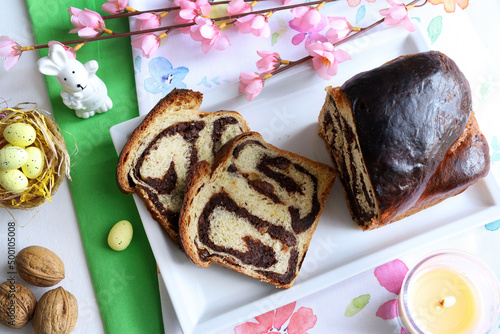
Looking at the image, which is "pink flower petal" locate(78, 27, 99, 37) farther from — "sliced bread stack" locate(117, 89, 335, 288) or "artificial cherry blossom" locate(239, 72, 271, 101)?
"artificial cherry blossom" locate(239, 72, 271, 101)

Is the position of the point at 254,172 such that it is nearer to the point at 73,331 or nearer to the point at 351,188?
the point at 351,188

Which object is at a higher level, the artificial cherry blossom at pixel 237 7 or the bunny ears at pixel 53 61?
the artificial cherry blossom at pixel 237 7

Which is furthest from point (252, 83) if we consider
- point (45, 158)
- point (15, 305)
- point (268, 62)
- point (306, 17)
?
point (15, 305)

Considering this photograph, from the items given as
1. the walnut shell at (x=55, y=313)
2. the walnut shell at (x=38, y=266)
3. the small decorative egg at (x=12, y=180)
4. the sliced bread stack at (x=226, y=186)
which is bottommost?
the walnut shell at (x=55, y=313)

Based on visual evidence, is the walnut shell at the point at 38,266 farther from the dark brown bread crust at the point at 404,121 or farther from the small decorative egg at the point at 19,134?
the dark brown bread crust at the point at 404,121

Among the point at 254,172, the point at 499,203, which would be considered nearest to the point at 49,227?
the point at 254,172

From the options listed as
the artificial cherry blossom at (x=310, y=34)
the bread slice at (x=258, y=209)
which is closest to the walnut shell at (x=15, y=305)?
the bread slice at (x=258, y=209)
